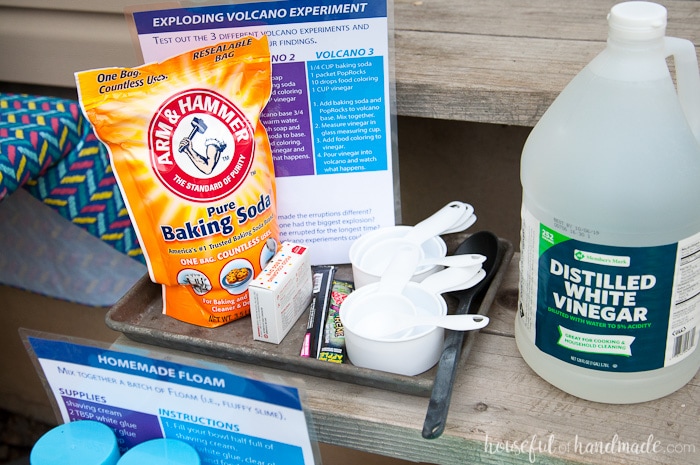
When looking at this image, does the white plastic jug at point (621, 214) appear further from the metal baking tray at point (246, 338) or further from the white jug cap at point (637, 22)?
the metal baking tray at point (246, 338)

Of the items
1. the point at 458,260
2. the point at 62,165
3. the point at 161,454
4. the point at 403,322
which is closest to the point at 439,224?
the point at 458,260

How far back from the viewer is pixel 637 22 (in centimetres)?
61

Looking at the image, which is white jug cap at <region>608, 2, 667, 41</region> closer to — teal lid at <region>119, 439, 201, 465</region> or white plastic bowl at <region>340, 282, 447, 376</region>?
white plastic bowl at <region>340, 282, 447, 376</region>

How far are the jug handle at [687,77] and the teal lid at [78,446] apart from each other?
0.60 metres

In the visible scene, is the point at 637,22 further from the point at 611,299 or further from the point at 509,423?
the point at 509,423

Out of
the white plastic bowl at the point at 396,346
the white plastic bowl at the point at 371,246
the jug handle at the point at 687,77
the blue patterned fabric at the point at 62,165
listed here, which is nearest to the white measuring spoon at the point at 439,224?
the white plastic bowl at the point at 371,246

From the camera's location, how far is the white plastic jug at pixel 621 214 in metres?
0.64

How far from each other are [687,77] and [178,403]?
0.54 meters

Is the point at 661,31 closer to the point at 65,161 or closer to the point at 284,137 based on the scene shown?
the point at 284,137

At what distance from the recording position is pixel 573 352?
2.34ft

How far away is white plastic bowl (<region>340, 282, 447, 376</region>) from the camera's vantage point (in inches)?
29.3

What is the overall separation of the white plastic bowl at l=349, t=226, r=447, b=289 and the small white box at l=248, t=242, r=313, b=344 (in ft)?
0.20

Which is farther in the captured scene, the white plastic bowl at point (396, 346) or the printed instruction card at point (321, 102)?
the printed instruction card at point (321, 102)

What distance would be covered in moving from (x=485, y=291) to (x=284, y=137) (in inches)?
12.0
